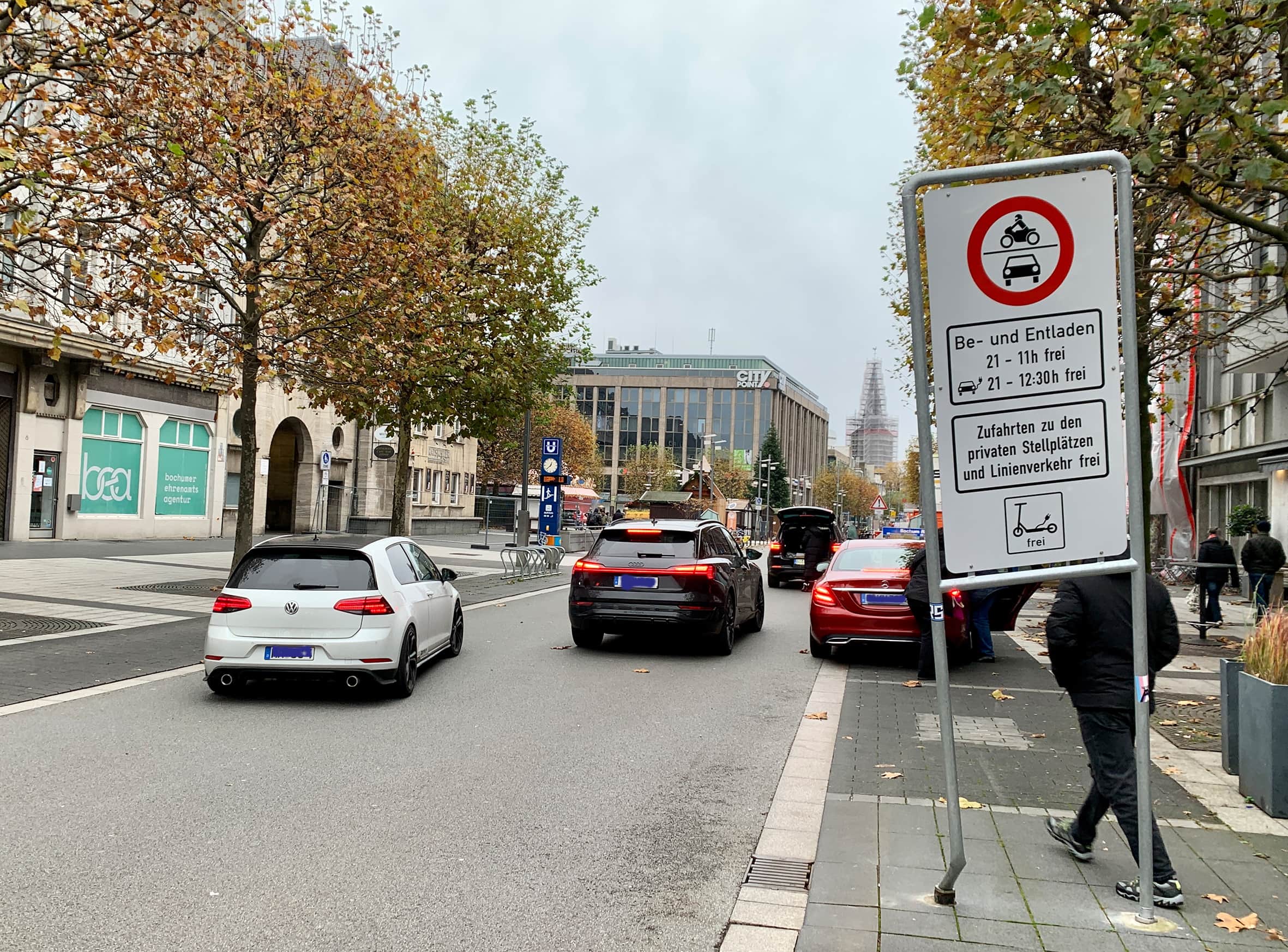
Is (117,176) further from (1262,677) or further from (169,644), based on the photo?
(1262,677)

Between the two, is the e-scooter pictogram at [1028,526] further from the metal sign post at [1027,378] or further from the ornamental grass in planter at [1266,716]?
the ornamental grass in planter at [1266,716]

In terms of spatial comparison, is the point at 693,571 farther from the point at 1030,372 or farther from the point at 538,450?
the point at 538,450

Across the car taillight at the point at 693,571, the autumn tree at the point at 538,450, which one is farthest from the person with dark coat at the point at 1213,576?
the autumn tree at the point at 538,450

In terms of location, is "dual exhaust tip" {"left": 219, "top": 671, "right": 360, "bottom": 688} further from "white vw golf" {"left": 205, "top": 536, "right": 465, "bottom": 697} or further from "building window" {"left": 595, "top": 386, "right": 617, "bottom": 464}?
"building window" {"left": 595, "top": 386, "right": 617, "bottom": 464}

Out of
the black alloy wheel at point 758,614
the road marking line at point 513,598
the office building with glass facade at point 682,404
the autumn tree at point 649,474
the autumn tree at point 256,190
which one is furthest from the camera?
the office building with glass facade at point 682,404

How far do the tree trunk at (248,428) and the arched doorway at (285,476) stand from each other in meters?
25.8

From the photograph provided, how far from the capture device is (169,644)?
12383 millimetres

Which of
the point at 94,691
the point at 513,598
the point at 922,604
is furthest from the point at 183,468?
the point at 922,604

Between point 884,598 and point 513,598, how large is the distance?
10128 millimetres

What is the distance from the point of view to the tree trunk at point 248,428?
17.7 meters

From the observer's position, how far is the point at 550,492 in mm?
30562

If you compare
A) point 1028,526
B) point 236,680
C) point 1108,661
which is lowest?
point 236,680

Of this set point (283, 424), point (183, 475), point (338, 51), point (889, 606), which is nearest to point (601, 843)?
point (889, 606)

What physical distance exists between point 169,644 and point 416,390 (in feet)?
40.3
